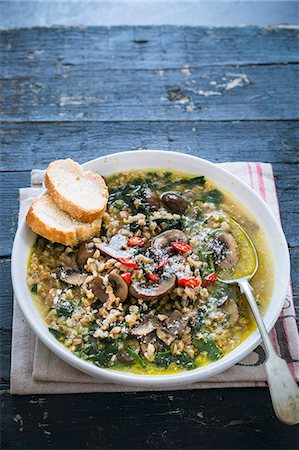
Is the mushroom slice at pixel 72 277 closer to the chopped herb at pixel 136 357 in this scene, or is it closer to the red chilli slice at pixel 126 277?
the red chilli slice at pixel 126 277

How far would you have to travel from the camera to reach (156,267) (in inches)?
123

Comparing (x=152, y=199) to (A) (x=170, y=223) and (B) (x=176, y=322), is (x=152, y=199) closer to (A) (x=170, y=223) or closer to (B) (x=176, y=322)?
(A) (x=170, y=223)

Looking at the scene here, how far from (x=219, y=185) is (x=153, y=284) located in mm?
828

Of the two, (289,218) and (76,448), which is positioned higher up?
(289,218)

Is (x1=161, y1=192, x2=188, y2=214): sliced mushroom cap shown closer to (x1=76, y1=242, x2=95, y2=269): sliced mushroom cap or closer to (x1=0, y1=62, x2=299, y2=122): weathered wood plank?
(x1=76, y1=242, x2=95, y2=269): sliced mushroom cap

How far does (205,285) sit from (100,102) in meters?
1.93

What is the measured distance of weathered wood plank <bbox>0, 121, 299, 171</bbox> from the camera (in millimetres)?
4188

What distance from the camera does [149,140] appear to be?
4285 millimetres

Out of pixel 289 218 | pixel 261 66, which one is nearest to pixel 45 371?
pixel 289 218

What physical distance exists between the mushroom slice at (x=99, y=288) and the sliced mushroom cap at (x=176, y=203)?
631 mm

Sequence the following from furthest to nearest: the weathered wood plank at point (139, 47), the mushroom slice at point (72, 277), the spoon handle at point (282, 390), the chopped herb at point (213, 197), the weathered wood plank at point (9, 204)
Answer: the weathered wood plank at point (139, 47), the weathered wood plank at point (9, 204), the chopped herb at point (213, 197), the mushroom slice at point (72, 277), the spoon handle at point (282, 390)

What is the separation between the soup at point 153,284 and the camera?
291 cm

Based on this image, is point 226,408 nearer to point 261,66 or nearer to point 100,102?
point 100,102

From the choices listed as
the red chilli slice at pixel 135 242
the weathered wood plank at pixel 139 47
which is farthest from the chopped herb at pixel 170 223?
the weathered wood plank at pixel 139 47
